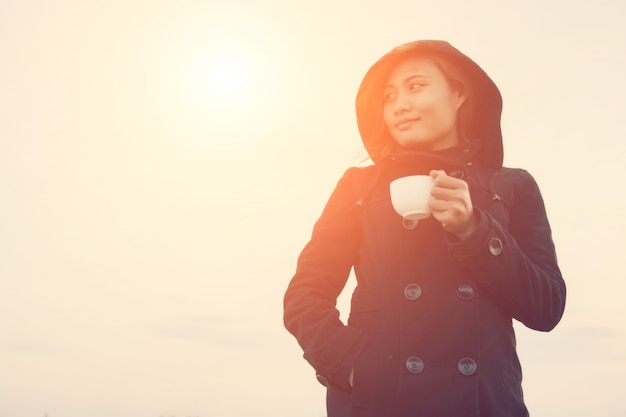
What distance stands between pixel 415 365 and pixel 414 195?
0.99 meters

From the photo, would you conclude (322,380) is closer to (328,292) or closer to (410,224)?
(328,292)

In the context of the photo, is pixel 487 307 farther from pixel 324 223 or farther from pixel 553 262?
pixel 324 223

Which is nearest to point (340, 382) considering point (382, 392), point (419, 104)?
point (382, 392)

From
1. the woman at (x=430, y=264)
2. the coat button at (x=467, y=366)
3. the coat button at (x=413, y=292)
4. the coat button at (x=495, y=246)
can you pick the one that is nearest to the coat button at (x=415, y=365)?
the woman at (x=430, y=264)

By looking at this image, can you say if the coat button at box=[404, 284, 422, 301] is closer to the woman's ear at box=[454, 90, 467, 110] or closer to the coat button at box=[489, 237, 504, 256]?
the coat button at box=[489, 237, 504, 256]

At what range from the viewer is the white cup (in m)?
4.32

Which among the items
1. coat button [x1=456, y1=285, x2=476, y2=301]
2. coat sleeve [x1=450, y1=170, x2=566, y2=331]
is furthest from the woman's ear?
coat button [x1=456, y1=285, x2=476, y2=301]

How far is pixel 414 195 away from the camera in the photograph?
14.2 ft

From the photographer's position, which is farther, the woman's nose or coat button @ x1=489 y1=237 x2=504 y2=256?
the woman's nose

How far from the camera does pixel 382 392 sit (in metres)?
4.35

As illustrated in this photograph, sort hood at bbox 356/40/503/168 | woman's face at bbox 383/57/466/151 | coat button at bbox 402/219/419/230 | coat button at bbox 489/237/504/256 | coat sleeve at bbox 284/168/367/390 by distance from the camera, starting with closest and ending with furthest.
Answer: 1. coat button at bbox 489/237/504/256
2. coat sleeve at bbox 284/168/367/390
3. coat button at bbox 402/219/419/230
4. woman's face at bbox 383/57/466/151
5. hood at bbox 356/40/503/168

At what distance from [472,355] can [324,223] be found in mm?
1494

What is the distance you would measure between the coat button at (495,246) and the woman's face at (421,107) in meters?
1.11

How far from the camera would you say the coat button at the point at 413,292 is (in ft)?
15.0
